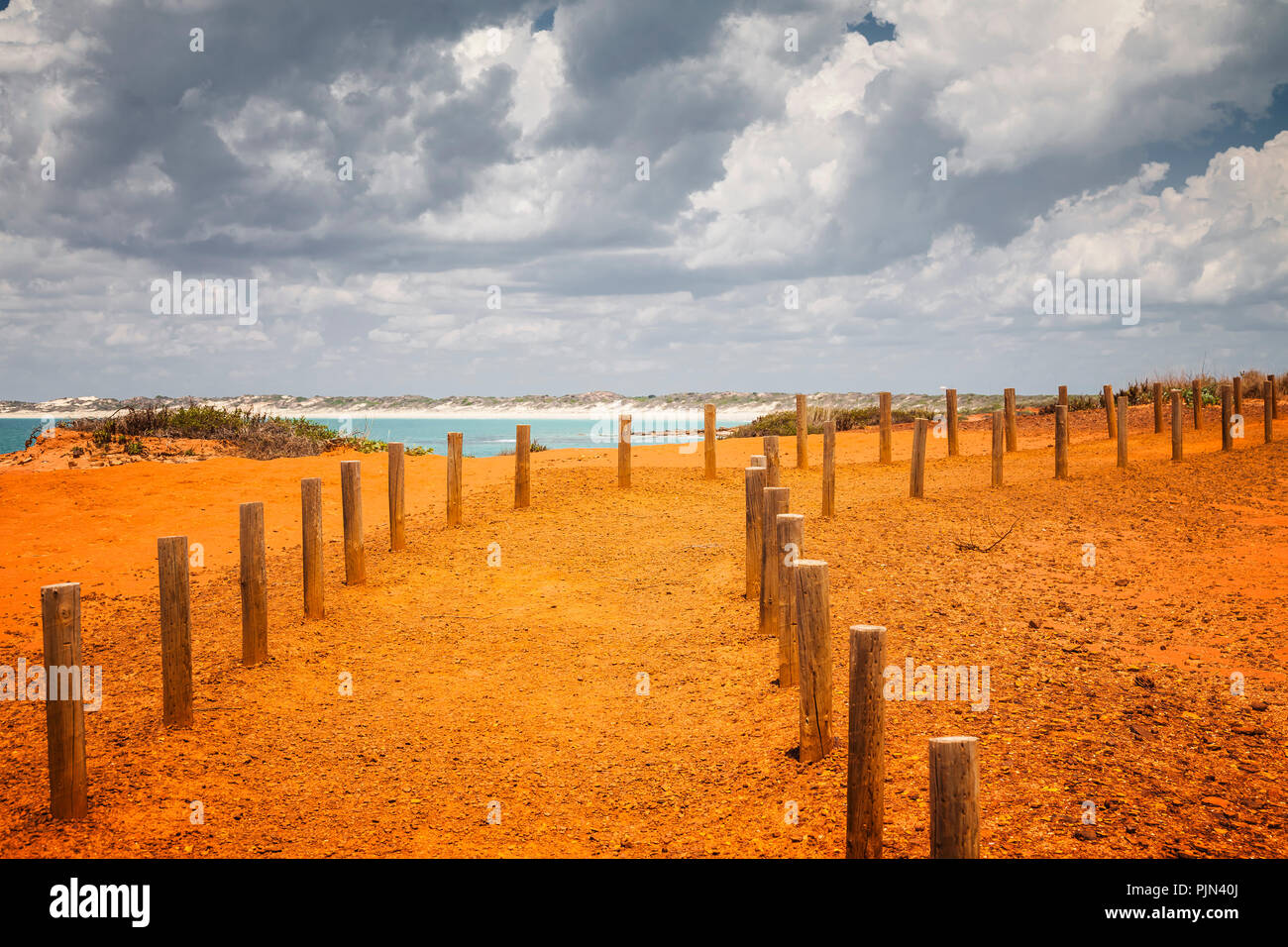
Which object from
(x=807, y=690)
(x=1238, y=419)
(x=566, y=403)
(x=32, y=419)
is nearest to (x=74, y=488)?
(x=807, y=690)

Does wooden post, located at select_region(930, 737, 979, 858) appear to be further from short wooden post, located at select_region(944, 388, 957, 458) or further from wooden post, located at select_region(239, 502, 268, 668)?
short wooden post, located at select_region(944, 388, 957, 458)

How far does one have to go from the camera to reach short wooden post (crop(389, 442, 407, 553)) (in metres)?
12.8

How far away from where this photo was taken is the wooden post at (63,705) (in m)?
5.73

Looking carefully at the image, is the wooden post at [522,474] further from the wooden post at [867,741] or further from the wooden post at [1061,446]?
the wooden post at [867,741]

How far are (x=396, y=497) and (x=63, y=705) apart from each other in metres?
7.35

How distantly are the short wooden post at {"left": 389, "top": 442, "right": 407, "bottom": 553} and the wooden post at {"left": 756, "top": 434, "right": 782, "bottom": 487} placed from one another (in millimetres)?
5427

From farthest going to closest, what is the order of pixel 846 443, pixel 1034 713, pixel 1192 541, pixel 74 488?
pixel 846 443 < pixel 74 488 < pixel 1192 541 < pixel 1034 713

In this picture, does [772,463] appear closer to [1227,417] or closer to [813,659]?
[813,659]

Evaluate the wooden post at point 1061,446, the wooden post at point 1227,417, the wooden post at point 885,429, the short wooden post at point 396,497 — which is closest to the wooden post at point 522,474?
the short wooden post at point 396,497

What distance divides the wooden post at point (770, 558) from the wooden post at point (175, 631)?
5.14 metres
